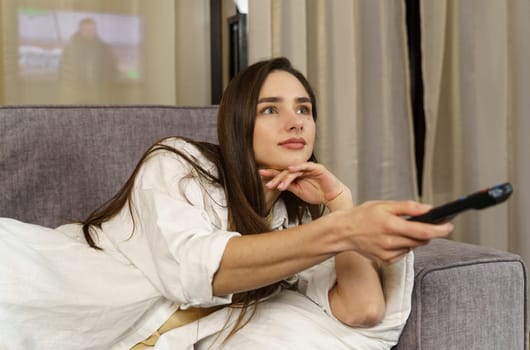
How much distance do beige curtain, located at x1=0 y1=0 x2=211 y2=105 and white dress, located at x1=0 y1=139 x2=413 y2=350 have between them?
3.26 feet

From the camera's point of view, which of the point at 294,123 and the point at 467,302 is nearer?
the point at 467,302

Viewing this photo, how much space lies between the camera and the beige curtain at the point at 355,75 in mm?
2338

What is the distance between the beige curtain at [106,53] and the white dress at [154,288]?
3.26ft

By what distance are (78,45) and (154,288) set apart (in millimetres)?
1235

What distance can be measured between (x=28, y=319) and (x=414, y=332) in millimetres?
650

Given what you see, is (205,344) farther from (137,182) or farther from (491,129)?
(491,129)

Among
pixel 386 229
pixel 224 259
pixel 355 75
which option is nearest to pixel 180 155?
pixel 224 259

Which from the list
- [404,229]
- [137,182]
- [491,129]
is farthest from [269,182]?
[491,129]

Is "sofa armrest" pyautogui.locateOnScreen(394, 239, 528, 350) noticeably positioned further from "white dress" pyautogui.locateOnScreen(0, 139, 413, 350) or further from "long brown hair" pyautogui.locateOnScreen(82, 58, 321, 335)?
"long brown hair" pyautogui.locateOnScreen(82, 58, 321, 335)

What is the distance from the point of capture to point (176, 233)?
1.08 m

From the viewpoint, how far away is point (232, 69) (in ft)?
8.30

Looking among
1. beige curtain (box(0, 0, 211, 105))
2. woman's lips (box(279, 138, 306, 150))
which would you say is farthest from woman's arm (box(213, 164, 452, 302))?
beige curtain (box(0, 0, 211, 105))

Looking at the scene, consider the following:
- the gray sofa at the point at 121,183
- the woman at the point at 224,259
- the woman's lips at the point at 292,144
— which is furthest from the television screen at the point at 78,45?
the woman's lips at the point at 292,144

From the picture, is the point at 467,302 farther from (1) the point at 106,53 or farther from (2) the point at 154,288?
(1) the point at 106,53
